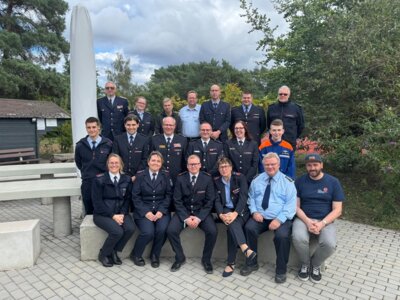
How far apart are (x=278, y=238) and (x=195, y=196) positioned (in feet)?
3.76

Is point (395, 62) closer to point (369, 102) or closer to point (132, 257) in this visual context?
point (369, 102)

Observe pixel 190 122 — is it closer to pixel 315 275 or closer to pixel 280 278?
pixel 280 278

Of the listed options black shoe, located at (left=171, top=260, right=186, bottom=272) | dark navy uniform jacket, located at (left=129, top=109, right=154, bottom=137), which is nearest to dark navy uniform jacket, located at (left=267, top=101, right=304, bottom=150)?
dark navy uniform jacket, located at (left=129, top=109, right=154, bottom=137)

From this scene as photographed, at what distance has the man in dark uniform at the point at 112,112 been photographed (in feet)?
19.5

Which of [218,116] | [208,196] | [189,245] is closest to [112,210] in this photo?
[189,245]

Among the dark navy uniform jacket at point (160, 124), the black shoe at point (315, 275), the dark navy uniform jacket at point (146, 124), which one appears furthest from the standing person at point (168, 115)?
the black shoe at point (315, 275)

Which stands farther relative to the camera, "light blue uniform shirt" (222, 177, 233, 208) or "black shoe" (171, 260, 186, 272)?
"light blue uniform shirt" (222, 177, 233, 208)

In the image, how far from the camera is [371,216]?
262 inches

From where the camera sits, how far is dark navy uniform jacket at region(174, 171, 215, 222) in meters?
4.44

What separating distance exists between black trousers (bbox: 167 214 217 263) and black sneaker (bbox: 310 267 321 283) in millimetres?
1218

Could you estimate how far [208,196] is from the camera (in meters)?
4.46

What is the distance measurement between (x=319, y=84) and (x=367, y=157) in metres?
2.08

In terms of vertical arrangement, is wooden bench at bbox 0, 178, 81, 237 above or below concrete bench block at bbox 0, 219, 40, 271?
above

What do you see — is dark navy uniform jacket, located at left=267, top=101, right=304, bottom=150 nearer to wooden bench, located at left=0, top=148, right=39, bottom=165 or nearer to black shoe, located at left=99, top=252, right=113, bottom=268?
black shoe, located at left=99, top=252, right=113, bottom=268
